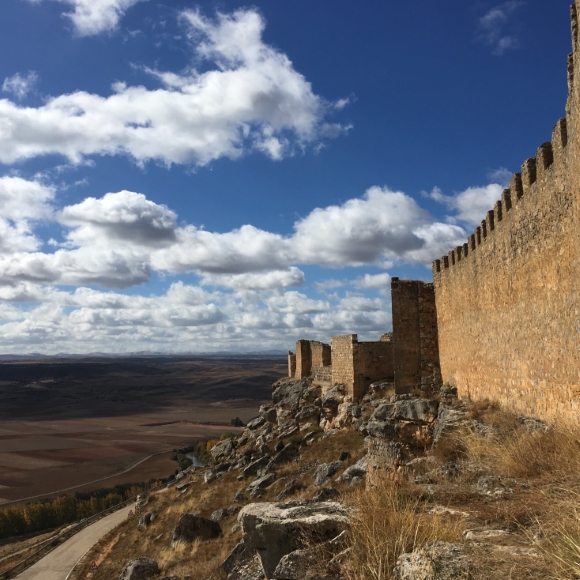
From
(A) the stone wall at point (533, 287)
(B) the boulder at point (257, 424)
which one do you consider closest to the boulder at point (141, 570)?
(A) the stone wall at point (533, 287)

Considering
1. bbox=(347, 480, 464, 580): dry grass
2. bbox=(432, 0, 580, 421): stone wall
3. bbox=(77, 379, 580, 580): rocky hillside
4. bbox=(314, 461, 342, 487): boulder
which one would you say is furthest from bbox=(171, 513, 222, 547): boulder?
bbox=(347, 480, 464, 580): dry grass

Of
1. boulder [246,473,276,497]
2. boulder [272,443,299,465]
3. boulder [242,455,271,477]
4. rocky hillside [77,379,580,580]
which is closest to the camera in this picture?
rocky hillside [77,379,580,580]

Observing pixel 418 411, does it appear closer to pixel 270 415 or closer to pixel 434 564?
pixel 434 564

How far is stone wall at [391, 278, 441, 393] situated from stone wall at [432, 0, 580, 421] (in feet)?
13.1

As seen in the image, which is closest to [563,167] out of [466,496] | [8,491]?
[466,496]

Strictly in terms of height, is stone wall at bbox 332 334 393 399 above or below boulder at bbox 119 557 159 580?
above

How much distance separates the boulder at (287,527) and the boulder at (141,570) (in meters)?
11.1

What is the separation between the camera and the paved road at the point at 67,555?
69.5 feet

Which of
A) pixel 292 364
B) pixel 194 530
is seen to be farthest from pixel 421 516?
pixel 292 364

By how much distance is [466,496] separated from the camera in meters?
6.03

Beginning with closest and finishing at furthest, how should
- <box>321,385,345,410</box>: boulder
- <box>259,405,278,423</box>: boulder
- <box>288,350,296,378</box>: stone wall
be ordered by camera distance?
1. <box>321,385,345,410</box>: boulder
2. <box>259,405,278,423</box>: boulder
3. <box>288,350,296,378</box>: stone wall

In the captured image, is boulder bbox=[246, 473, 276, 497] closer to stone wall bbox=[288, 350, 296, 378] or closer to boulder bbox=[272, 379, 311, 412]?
boulder bbox=[272, 379, 311, 412]

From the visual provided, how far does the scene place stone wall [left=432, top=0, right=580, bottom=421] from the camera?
806 centimetres

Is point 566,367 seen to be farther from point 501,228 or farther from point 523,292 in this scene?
point 501,228
